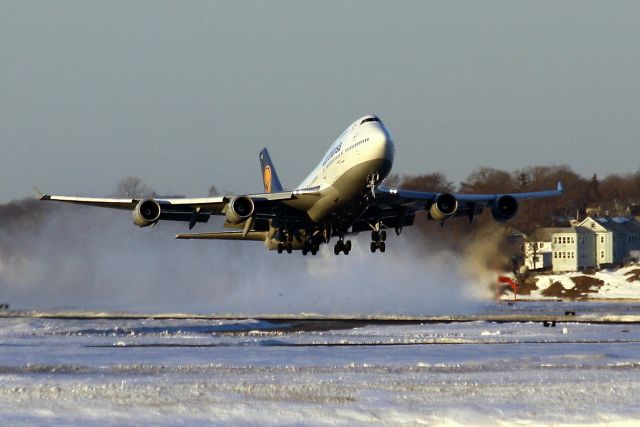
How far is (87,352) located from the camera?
46344mm

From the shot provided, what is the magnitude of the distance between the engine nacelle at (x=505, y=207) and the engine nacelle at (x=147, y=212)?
19.0 meters

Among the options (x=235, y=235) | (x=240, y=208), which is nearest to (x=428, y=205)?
(x=240, y=208)

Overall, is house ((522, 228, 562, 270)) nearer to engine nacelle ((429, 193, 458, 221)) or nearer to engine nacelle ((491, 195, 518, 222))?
engine nacelle ((491, 195, 518, 222))

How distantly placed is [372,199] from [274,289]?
38.4m

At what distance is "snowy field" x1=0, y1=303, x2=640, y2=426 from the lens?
28844mm

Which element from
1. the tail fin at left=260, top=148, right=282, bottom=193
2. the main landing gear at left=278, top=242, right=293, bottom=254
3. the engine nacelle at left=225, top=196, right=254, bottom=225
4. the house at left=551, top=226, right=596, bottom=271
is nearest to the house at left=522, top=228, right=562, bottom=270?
the house at left=551, top=226, right=596, bottom=271

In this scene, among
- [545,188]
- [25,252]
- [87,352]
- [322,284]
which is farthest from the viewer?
[545,188]

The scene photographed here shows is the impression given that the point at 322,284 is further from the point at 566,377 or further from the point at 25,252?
the point at 566,377

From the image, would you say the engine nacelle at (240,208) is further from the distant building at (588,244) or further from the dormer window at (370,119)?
the distant building at (588,244)

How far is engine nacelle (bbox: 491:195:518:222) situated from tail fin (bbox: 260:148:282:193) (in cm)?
2232

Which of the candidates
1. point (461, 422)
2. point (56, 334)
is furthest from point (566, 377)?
point (56, 334)

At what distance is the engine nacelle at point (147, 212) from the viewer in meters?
56.6

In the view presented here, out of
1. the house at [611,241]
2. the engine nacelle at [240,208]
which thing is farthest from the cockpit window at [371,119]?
the house at [611,241]

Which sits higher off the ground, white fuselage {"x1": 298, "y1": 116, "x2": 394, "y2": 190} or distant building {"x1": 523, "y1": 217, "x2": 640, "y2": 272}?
distant building {"x1": 523, "y1": 217, "x2": 640, "y2": 272}
